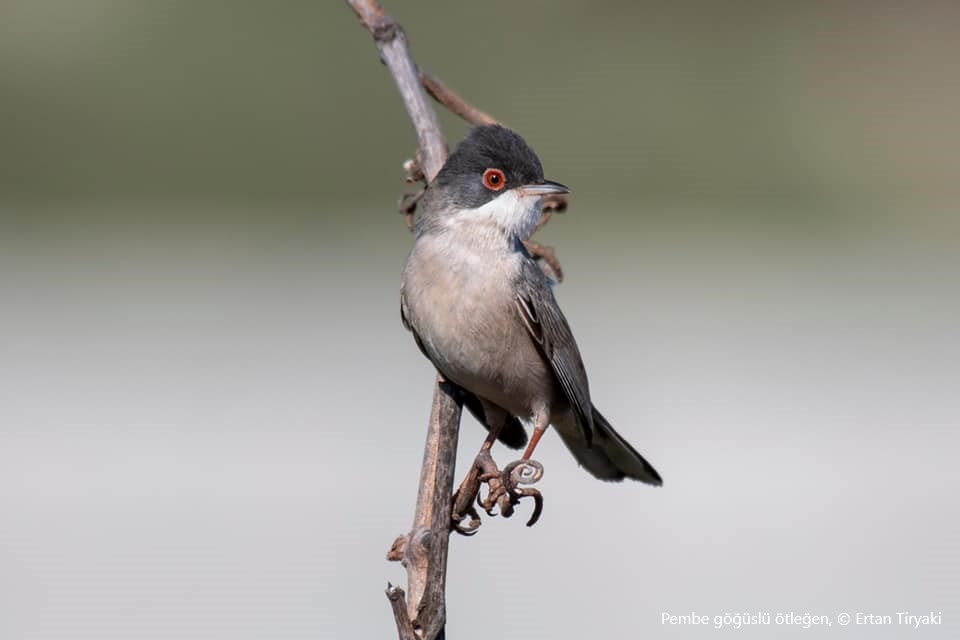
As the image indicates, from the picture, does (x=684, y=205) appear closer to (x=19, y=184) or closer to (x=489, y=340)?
(x=489, y=340)

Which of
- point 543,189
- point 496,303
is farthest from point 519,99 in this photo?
point 496,303

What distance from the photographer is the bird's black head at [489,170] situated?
3.64 metres

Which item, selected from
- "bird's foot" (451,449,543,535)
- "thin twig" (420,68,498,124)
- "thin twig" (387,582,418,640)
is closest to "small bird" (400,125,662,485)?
"thin twig" (420,68,498,124)

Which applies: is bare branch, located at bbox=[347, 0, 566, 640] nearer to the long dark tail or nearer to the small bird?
the small bird

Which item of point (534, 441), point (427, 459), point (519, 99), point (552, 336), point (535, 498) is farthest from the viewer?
point (519, 99)

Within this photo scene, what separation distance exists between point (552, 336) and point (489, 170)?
61 centimetres

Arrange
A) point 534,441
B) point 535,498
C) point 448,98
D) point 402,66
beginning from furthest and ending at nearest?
point 448,98, point 534,441, point 402,66, point 535,498

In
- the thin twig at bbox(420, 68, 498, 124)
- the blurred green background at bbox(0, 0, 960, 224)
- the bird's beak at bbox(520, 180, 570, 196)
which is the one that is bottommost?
the bird's beak at bbox(520, 180, 570, 196)

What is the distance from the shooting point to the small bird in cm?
362

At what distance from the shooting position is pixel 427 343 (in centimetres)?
364

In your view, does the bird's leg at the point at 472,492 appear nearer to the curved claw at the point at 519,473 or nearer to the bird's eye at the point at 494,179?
the curved claw at the point at 519,473

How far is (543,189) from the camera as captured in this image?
147 inches

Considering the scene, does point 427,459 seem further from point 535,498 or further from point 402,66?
point 402,66

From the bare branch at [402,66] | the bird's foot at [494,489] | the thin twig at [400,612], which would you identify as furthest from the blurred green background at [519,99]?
the thin twig at [400,612]
